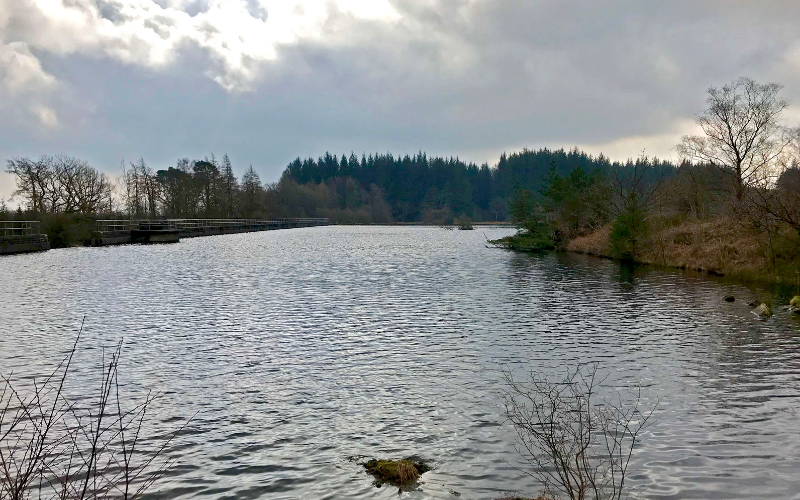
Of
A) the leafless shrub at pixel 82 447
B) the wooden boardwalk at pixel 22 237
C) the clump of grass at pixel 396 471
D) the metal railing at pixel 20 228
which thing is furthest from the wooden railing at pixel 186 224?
the clump of grass at pixel 396 471

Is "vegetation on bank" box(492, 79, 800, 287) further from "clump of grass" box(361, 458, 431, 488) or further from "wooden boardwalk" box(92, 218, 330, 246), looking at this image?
"wooden boardwalk" box(92, 218, 330, 246)

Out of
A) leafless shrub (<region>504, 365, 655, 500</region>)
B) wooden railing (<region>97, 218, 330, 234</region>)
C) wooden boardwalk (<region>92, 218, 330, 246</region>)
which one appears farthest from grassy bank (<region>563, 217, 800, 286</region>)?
wooden railing (<region>97, 218, 330, 234</region>)

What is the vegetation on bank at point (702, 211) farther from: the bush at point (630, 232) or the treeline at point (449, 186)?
the treeline at point (449, 186)

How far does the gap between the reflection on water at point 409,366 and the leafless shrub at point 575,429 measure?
1.01 feet

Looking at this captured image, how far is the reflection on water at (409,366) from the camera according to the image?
805cm

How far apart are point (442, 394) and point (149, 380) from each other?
548cm

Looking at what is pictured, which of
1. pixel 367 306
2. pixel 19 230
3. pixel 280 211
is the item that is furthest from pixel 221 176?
pixel 367 306

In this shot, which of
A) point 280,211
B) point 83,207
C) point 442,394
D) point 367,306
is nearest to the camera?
point 442,394

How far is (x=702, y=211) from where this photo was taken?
4444 centimetres

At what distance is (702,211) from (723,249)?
1165 centimetres

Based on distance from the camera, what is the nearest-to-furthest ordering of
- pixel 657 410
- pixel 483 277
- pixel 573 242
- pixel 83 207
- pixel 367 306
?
1. pixel 657 410
2. pixel 367 306
3. pixel 483 277
4. pixel 573 242
5. pixel 83 207

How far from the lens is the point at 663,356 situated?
14258 mm

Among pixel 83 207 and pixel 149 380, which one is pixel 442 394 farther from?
pixel 83 207

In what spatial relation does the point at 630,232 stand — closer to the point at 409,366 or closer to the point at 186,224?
the point at 409,366
